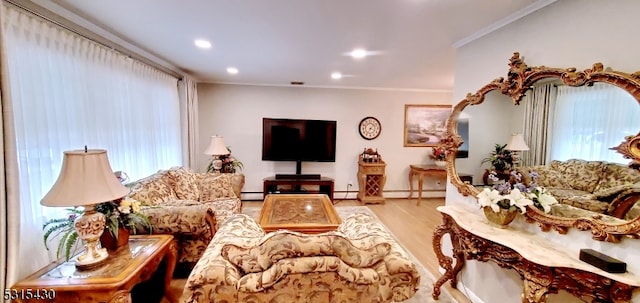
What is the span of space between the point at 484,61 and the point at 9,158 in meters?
3.27

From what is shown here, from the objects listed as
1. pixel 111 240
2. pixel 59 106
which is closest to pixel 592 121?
pixel 111 240

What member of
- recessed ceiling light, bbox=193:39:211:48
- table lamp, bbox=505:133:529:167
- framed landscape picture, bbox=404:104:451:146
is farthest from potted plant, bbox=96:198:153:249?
framed landscape picture, bbox=404:104:451:146

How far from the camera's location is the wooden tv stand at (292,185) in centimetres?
481

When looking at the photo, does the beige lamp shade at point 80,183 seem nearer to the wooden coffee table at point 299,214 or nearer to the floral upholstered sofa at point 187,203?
the floral upholstered sofa at point 187,203

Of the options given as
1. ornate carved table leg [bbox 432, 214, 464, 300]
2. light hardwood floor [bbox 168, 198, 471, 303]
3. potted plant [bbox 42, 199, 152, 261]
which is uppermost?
potted plant [bbox 42, 199, 152, 261]

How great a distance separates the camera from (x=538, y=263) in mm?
1381

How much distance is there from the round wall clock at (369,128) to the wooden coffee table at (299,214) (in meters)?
2.29

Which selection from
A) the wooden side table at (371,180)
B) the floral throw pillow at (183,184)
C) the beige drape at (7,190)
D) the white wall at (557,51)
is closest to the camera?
the white wall at (557,51)

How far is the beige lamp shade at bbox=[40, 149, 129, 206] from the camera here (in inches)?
58.2

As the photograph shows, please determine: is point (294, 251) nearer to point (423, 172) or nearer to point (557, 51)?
point (557, 51)

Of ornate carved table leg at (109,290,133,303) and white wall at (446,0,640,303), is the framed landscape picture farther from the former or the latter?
ornate carved table leg at (109,290,133,303)

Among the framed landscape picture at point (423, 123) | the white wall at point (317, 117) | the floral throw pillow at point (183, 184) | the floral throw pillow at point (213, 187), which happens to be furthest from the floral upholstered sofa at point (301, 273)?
the framed landscape picture at point (423, 123)

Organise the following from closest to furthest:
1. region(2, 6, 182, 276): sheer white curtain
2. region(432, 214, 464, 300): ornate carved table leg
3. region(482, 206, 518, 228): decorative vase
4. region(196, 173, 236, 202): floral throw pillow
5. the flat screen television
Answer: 1. region(2, 6, 182, 276): sheer white curtain
2. region(482, 206, 518, 228): decorative vase
3. region(432, 214, 464, 300): ornate carved table leg
4. region(196, 173, 236, 202): floral throw pillow
5. the flat screen television

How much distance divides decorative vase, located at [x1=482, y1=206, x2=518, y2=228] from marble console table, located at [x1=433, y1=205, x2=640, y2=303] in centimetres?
4
